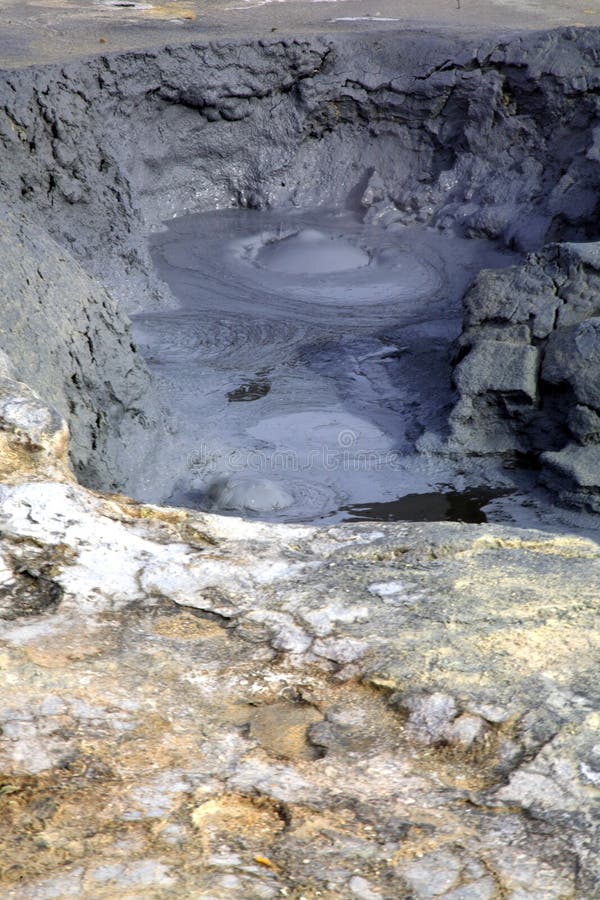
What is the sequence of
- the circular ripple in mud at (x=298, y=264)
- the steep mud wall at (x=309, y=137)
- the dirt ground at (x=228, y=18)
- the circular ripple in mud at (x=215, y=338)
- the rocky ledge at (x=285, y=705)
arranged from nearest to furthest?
the rocky ledge at (x=285, y=705)
the circular ripple in mud at (x=215, y=338)
the steep mud wall at (x=309, y=137)
the circular ripple in mud at (x=298, y=264)
the dirt ground at (x=228, y=18)

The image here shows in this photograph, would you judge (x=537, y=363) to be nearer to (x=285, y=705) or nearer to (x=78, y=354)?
(x=78, y=354)

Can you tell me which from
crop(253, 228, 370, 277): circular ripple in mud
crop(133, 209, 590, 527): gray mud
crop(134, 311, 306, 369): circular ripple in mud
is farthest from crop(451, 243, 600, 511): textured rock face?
crop(253, 228, 370, 277): circular ripple in mud

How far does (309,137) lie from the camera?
800 cm

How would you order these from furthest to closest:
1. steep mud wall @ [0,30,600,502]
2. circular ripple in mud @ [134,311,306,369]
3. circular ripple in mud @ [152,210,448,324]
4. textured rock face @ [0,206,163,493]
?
circular ripple in mud @ [152,210,448,324] → steep mud wall @ [0,30,600,502] → circular ripple in mud @ [134,311,306,369] → textured rock face @ [0,206,163,493]

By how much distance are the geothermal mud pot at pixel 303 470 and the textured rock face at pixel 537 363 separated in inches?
0.6

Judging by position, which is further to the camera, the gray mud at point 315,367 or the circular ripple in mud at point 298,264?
the circular ripple in mud at point 298,264

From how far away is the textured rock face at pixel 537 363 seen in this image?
14.4 feet

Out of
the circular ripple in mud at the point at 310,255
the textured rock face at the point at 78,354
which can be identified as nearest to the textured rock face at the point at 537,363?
the textured rock face at the point at 78,354

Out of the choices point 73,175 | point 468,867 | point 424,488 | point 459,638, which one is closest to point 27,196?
point 73,175

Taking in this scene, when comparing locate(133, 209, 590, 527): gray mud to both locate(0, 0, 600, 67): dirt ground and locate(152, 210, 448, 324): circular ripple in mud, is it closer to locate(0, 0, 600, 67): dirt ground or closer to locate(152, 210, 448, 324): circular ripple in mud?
locate(152, 210, 448, 324): circular ripple in mud

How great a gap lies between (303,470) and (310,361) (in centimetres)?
121

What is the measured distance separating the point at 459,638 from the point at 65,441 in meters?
1.01

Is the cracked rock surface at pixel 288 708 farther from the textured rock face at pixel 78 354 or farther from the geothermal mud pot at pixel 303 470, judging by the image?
the textured rock face at pixel 78 354

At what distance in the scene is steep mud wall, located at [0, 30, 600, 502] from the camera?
242 inches
